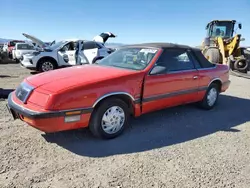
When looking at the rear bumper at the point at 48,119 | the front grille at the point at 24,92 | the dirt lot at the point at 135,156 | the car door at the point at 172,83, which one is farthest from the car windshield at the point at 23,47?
the rear bumper at the point at 48,119

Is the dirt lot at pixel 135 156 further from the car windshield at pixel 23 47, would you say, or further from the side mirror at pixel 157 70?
the car windshield at pixel 23 47

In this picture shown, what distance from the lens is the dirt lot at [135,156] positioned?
2.79m

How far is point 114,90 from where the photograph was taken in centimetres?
366

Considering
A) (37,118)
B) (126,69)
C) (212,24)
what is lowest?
(37,118)

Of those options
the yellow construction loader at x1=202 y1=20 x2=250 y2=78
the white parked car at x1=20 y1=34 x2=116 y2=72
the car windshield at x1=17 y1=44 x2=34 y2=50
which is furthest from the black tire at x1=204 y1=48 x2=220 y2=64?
the car windshield at x1=17 y1=44 x2=34 y2=50

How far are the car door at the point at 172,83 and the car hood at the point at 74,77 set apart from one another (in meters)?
0.49

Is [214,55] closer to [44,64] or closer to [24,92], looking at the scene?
[44,64]

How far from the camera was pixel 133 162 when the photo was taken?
316cm

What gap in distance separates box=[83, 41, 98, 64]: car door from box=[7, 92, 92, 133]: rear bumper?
732cm

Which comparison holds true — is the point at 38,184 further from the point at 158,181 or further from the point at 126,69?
the point at 126,69

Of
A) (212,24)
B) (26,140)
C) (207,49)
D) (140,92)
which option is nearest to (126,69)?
(140,92)

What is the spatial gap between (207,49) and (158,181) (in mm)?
11620

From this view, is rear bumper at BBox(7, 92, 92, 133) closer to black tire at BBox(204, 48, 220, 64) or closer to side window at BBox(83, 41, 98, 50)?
side window at BBox(83, 41, 98, 50)

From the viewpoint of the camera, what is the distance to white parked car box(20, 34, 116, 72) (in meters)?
10.4
